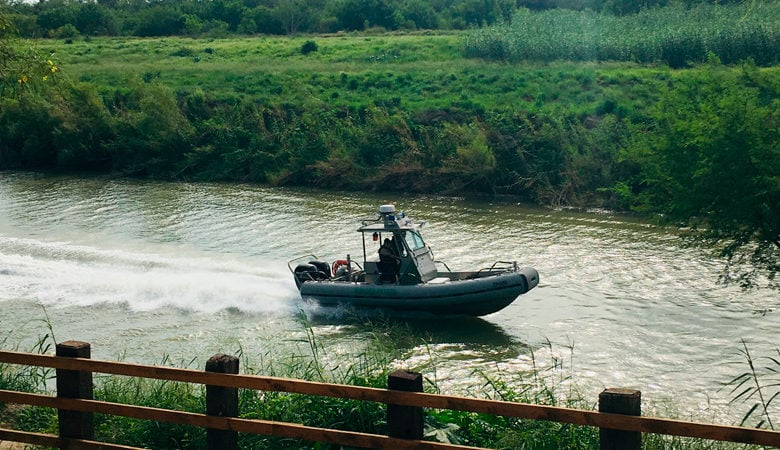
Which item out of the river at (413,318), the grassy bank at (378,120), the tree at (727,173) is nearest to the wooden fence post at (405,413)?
the river at (413,318)

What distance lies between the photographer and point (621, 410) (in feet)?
18.9

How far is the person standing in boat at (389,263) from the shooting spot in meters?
17.8

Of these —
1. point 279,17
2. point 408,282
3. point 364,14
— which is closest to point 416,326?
point 408,282

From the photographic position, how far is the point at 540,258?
22.4m

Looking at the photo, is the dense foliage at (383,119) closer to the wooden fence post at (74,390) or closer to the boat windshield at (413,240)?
the boat windshield at (413,240)

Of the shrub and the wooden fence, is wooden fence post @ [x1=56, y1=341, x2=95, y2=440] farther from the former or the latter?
the shrub

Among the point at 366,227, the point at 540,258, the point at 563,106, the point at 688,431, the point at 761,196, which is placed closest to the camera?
the point at 688,431

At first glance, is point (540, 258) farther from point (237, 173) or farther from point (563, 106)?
point (237, 173)

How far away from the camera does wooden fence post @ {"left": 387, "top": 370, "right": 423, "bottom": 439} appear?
6.19 meters

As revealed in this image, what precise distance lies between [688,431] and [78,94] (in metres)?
38.6

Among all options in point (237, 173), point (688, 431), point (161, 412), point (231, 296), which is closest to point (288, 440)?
point (161, 412)

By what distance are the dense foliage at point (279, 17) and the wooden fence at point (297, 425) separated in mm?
48816

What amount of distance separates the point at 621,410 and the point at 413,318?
11881 millimetres

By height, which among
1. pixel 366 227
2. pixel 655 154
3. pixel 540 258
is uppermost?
pixel 655 154
